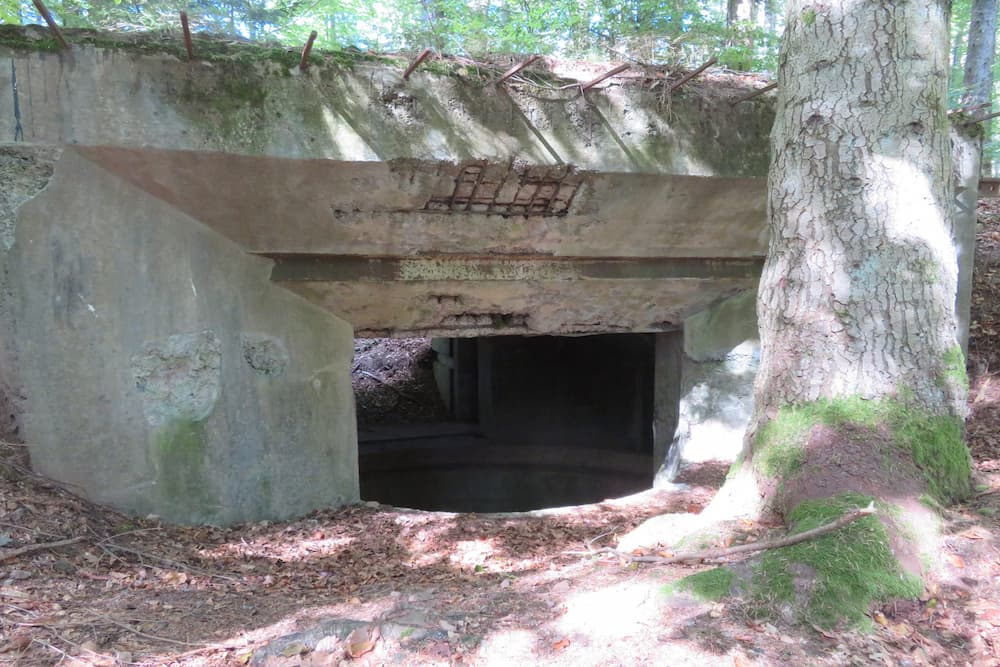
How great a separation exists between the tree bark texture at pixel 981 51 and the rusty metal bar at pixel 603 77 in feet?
22.2

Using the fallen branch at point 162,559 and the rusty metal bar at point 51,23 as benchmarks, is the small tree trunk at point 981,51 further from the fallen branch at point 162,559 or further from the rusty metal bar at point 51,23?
the fallen branch at point 162,559

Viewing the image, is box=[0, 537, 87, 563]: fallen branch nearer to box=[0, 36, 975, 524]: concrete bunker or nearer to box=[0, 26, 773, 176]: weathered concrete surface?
box=[0, 36, 975, 524]: concrete bunker

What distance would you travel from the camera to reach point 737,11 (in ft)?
27.9

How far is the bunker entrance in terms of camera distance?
8.23 m

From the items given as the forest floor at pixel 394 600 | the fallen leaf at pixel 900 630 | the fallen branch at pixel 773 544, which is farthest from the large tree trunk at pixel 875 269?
the fallen leaf at pixel 900 630

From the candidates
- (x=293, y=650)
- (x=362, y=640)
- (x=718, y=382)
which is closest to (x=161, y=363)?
(x=293, y=650)

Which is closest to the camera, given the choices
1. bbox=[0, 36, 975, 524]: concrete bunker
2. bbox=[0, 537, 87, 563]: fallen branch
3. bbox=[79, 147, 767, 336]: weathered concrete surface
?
bbox=[0, 537, 87, 563]: fallen branch

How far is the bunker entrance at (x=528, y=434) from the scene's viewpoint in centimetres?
823

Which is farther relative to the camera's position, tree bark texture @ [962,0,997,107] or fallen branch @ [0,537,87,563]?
tree bark texture @ [962,0,997,107]

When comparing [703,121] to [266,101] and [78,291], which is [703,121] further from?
[78,291]

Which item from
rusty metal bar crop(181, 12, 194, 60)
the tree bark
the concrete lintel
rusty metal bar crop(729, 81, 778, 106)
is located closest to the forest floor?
the tree bark

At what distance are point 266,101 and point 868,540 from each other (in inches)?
144

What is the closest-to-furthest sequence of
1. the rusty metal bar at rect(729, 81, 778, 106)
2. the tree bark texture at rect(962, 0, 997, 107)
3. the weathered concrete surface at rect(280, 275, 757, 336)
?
1. the rusty metal bar at rect(729, 81, 778, 106)
2. the weathered concrete surface at rect(280, 275, 757, 336)
3. the tree bark texture at rect(962, 0, 997, 107)

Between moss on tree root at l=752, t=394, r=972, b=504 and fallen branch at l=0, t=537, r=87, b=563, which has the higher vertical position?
moss on tree root at l=752, t=394, r=972, b=504
